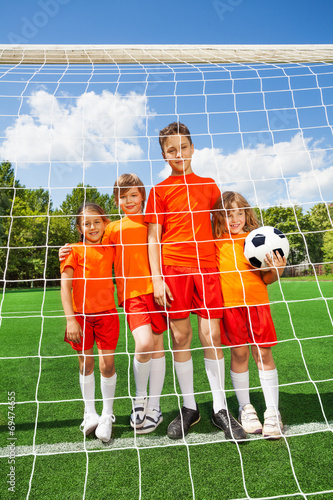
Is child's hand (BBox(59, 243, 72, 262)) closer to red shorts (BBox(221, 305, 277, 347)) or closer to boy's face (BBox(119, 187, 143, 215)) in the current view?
boy's face (BBox(119, 187, 143, 215))

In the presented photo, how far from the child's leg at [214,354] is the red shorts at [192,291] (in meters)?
0.05

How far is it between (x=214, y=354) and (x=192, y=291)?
36 centimetres

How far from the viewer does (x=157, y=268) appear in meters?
2.02

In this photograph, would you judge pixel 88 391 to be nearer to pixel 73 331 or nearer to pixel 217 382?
pixel 73 331

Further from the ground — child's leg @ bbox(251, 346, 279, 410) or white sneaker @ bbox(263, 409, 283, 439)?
child's leg @ bbox(251, 346, 279, 410)

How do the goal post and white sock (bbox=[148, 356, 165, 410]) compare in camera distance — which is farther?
the goal post

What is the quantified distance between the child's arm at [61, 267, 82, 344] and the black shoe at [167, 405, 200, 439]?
0.68m

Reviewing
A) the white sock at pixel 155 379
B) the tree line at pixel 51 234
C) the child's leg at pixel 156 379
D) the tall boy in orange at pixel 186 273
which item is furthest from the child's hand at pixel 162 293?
the tree line at pixel 51 234

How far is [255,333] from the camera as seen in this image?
1.99 metres

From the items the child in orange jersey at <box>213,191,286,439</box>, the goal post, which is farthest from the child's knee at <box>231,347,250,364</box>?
the goal post

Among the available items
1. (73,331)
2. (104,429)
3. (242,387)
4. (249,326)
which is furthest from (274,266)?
(104,429)

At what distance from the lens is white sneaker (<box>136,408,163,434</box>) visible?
2.00 metres

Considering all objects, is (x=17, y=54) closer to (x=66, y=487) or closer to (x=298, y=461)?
(x=66, y=487)

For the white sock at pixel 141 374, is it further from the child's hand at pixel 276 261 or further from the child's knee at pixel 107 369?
the child's hand at pixel 276 261
